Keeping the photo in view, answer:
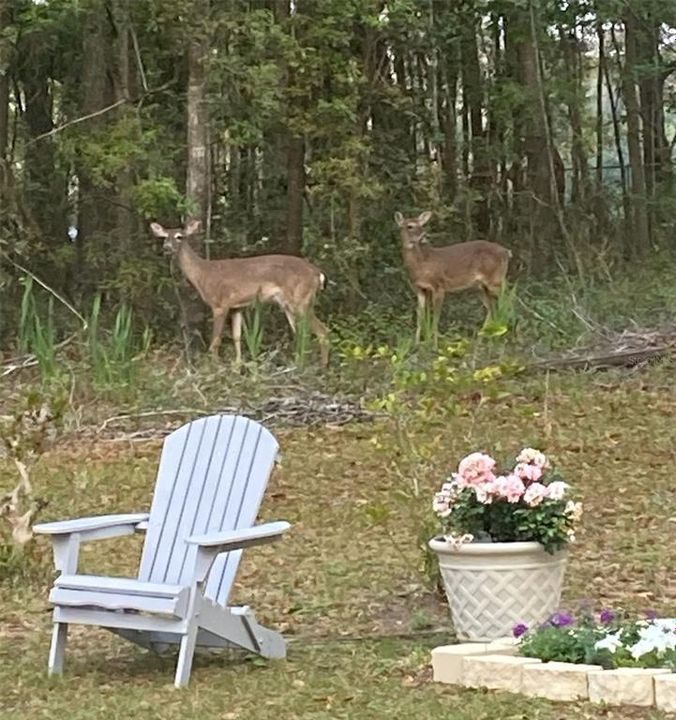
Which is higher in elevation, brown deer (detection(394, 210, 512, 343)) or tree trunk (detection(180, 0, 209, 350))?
tree trunk (detection(180, 0, 209, 350))

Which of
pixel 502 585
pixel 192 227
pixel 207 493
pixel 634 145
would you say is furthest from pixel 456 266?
pixel 502 585

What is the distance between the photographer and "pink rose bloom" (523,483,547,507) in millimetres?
5184

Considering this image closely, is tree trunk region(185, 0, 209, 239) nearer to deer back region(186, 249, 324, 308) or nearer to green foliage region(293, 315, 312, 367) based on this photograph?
deer back region(186, 249, 324, 308)

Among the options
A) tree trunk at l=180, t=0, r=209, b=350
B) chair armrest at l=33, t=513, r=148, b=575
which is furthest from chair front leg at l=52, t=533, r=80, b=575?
tree trunk at l=180, t=0, r=209, b=350

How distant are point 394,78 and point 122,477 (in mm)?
10677

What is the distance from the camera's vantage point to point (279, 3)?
1556 cm

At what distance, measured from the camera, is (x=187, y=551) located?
553 centimetres

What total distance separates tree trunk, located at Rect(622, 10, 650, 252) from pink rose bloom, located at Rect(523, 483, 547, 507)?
1511cm

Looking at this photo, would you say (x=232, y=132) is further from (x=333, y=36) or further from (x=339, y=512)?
(x=339, y=512)

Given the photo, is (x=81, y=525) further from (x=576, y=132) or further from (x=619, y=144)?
(x=619, y=144)

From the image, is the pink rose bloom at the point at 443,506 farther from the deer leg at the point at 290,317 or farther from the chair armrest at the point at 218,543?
the deer leg at the point at 290,317

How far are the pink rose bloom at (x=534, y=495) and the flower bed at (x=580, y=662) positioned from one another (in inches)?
15.6

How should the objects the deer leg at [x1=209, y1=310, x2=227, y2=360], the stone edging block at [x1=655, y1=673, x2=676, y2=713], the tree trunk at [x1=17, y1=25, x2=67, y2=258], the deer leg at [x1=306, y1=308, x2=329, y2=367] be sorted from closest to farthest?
the stone edging block at [x1=655, y1=673, x2=676, y2=713] → the deer leg at [x1=306, y1=308, x2=329, y2=367] → the deer leg at [x1=209, y1=310, x2=227, y2=360] → the tree trunk at [x1=17, y1=25, x2=67, y2=258]

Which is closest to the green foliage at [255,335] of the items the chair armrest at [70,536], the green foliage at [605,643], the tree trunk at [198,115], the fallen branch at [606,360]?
the tree trunk at [198,115]
